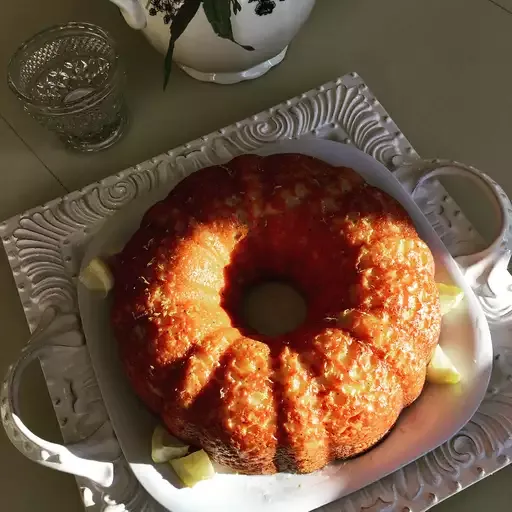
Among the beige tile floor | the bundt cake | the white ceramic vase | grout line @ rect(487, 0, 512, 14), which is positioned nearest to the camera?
the bundt cake

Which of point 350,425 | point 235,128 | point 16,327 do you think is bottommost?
point 16,327

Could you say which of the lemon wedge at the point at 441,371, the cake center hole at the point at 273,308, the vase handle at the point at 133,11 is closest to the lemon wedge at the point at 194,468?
the cake center hole at the point at 273,308

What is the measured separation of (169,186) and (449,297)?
0.47m

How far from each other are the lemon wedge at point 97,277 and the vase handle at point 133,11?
0.42 meters

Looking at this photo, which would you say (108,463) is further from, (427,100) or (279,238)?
(427,100)

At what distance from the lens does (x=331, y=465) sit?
0.91 m

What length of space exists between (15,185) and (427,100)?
785 millimetres

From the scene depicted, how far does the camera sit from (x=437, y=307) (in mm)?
923

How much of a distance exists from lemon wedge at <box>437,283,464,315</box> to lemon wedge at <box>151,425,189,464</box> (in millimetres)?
405

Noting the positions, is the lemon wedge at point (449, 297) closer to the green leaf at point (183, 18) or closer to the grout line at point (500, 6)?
the green leaf at point (183, 18)

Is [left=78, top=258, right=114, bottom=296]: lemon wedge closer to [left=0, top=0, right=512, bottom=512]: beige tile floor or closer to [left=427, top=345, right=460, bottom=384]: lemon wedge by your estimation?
[left=0, top=0, right=512, bottom=512]: beige tile floor

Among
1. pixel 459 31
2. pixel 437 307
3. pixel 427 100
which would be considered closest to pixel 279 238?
pixel 437 307

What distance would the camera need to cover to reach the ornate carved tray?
896mm

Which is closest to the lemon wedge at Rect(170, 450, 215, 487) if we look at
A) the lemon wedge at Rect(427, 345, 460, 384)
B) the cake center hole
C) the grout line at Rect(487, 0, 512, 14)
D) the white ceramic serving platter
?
the white ceramic serving platter
